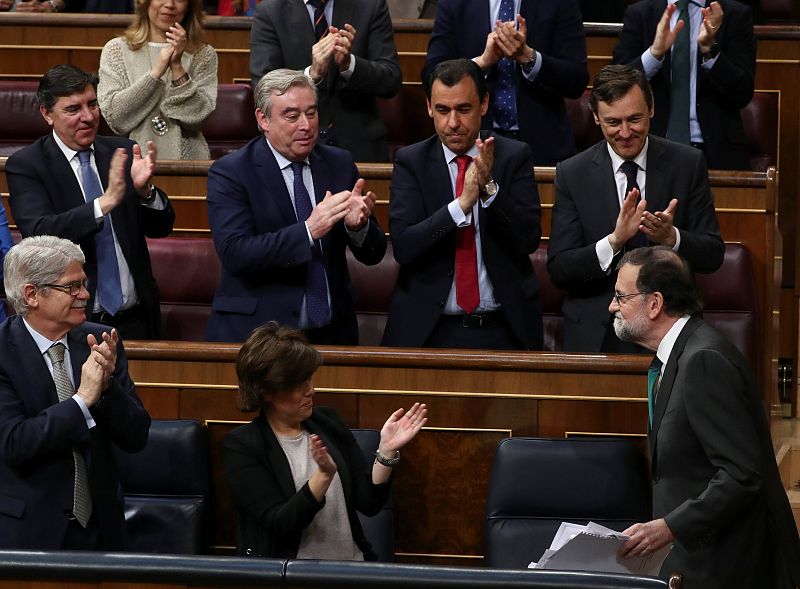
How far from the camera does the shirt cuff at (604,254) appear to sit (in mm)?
2688

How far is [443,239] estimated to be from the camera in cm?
282

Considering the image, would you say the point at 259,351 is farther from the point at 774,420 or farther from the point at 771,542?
the point at 774,420

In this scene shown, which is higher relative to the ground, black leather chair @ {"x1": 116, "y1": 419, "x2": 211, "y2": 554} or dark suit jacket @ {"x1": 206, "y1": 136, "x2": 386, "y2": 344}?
dark suit jacket @ {"x1": 206, "y1": 136, "x2": 386, "y2": 344}

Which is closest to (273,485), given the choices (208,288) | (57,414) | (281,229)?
(57,414)

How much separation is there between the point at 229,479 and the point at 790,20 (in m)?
3.50

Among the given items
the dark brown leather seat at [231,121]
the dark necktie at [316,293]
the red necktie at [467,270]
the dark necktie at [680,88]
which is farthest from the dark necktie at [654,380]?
the dark brown leather seat at [231,121]

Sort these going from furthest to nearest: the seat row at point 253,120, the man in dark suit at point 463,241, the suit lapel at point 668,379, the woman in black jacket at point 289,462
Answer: the seat row at point 253,120, the man in dark suit at point 463,241, the woman in black jacket at point 289,462, the suit lapel at point 668,379

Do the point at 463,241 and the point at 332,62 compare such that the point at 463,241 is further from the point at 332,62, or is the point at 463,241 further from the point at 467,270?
the point at 332,62

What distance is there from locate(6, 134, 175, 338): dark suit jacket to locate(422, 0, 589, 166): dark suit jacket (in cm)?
95

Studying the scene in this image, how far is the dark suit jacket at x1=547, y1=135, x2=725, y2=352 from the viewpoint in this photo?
2.79 meters

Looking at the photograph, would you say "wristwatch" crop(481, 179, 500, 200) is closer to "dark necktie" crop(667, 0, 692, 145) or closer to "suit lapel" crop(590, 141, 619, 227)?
"suit lapel" crop(590, 141, 619, 227)

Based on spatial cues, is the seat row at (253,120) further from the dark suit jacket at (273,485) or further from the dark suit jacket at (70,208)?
the dark suit jacket at (273,485)

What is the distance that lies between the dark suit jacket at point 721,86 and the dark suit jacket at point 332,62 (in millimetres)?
699

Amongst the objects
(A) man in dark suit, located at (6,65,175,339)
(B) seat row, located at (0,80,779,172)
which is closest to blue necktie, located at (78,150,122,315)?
(A) man in dark suit, located at (6,65,175,339)
